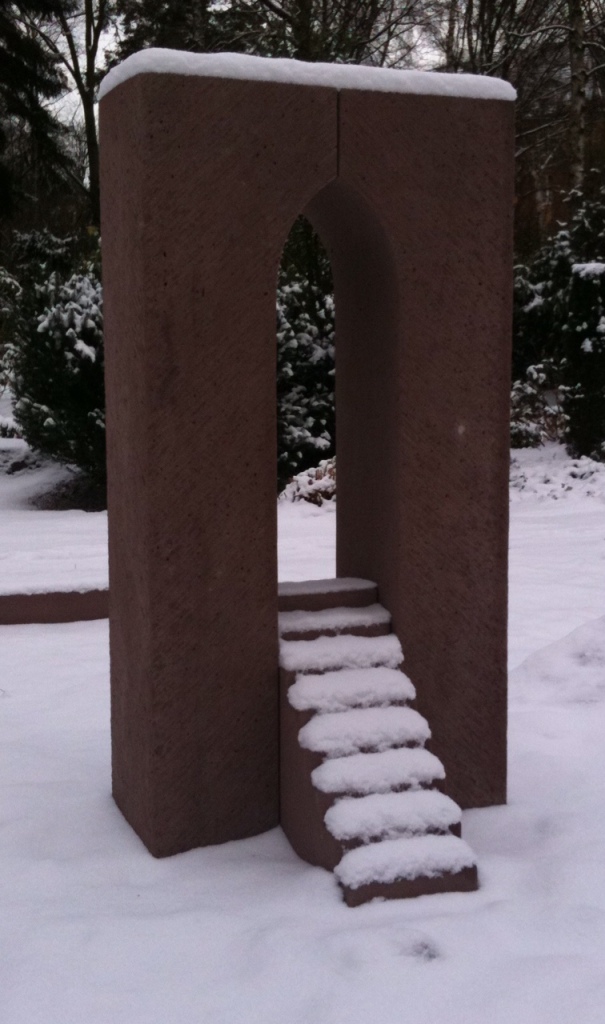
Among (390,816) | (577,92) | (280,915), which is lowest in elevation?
(280,915)

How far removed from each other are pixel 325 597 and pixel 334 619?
4.8 inches

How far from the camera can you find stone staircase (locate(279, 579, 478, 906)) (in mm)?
2824

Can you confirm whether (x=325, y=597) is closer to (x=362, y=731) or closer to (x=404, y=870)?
(x=362, y=731)

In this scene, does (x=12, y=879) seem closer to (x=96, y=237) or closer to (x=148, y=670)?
(x=148, y=670)

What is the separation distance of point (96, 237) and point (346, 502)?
1394 cm

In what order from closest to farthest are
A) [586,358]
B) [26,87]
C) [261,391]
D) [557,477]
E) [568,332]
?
[261,391]
[557,477]
[586,358]
[568,332]
[26,87]

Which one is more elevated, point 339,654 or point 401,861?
point 339,654

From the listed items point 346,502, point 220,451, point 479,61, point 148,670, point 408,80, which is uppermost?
point 479,61

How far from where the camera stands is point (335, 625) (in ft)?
11.1

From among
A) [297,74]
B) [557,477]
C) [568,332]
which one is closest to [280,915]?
[297,74]

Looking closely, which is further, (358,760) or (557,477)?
(557,477)

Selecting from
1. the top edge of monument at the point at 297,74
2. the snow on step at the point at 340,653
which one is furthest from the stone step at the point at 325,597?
the top edge of monument at the point at 297,74

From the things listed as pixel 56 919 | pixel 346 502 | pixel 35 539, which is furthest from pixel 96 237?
pixel 56 919

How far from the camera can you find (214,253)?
3.02 meters
